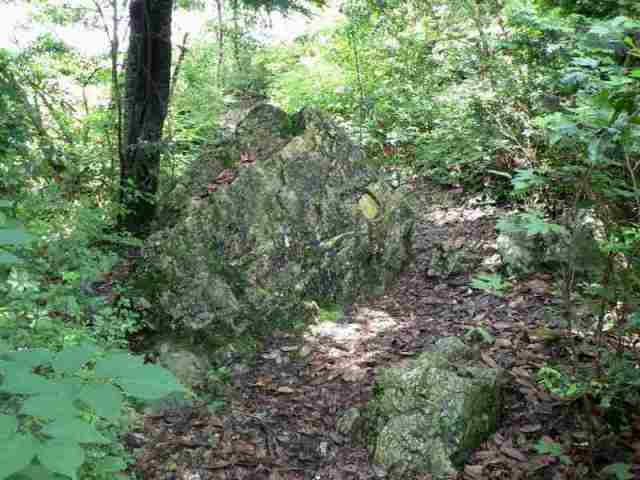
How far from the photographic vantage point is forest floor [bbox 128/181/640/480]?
2.85m

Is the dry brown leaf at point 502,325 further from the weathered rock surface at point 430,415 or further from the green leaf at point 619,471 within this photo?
the green leaf at point 619,471

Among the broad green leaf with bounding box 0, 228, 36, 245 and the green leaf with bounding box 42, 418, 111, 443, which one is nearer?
the green leaf with bounding box 42, 418, 111, 443

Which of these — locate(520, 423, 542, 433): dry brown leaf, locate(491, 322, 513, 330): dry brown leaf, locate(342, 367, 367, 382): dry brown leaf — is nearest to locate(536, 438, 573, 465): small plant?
locate(520, 423, 542, 433): dry brown leaf

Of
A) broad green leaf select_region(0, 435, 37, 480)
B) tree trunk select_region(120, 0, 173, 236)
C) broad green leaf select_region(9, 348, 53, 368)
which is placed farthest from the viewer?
tree trunk select_region(120, 0, 173, 236)

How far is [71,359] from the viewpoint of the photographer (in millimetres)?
942

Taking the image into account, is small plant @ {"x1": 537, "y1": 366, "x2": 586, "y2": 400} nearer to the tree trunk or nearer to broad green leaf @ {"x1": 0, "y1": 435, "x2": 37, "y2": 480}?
broad green leaf @ {"x1": 0, "y1": 435, "x2": 37, "y2": 480}

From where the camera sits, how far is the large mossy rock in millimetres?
4191

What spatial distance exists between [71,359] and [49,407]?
14cm

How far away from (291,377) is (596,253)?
8.74 feet

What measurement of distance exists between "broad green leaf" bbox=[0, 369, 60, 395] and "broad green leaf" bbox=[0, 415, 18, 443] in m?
0.07

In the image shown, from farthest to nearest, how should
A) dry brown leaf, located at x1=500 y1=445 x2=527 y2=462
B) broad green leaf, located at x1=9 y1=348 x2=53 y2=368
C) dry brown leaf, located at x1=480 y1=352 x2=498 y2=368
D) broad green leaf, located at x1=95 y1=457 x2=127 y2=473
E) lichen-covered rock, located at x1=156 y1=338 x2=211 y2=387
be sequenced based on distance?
lichen-covered rock, located at x1=156 y1=338 x2=211 y2=387
dry brown leaf, located at x1=480 y1=352 x2=498 y2=368
dry brown leaf, located at x1=500 y1=445 x2=527 y2=462
broad green leaf, located at x1=95 y1=457 x2=127 y2=473
broad green leaf, located at x1=9 y1=348 x2=53 y2=368

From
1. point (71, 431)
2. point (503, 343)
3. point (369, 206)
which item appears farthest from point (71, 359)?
point (369, 206)

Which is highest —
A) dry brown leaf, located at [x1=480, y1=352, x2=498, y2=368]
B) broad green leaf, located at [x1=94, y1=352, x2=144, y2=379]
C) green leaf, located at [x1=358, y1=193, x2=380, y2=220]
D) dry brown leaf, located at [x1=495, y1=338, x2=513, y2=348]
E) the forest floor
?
broad green leaf, located at [x1=94, y1=352, x2=144, y2=379]

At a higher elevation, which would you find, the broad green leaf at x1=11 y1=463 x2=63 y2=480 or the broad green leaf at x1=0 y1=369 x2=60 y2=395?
the broad green leaf at x1=0 y1=369 x2=60 y2=395
